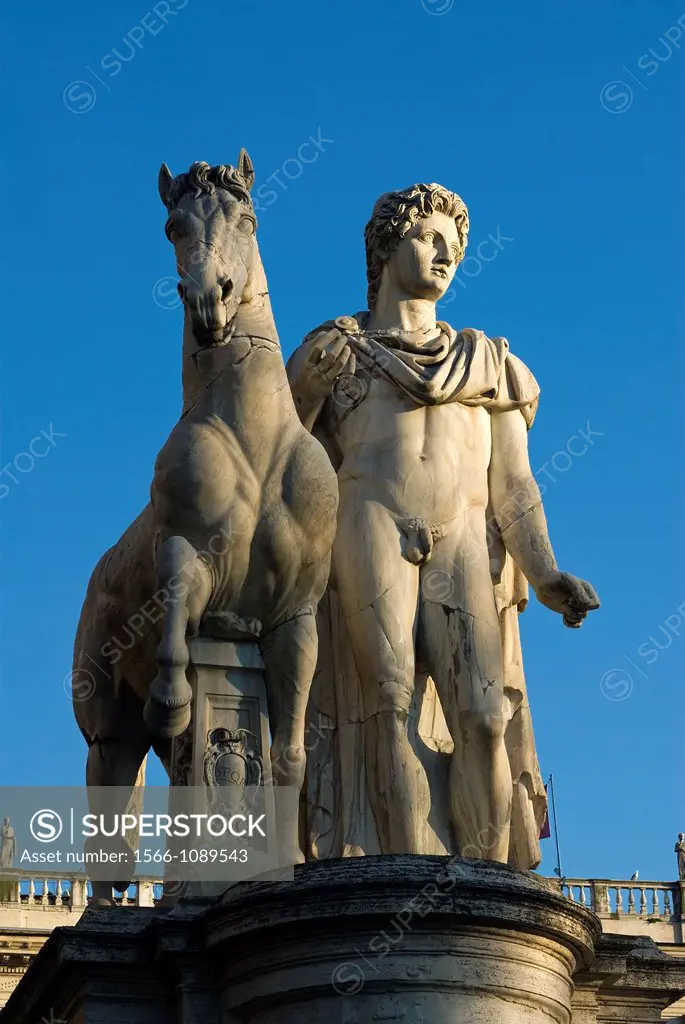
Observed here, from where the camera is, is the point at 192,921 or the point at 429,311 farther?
the point at 429,311

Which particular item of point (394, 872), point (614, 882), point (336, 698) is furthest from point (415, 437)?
point (614, 882)

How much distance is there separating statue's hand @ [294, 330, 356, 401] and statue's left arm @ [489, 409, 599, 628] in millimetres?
996

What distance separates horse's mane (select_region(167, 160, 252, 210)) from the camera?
1157cm

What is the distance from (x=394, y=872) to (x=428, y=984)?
1.75 ft

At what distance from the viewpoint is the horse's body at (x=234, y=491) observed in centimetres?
1108

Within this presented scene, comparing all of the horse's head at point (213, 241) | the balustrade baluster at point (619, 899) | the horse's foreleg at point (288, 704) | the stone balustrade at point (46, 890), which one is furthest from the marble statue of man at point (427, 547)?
the balustrade baluster at point (619, 899)

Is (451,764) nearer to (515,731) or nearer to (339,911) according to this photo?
(515,731)

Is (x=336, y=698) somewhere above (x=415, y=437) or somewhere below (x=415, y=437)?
below

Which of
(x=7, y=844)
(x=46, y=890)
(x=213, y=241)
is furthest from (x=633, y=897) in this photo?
(x=213, y=241)

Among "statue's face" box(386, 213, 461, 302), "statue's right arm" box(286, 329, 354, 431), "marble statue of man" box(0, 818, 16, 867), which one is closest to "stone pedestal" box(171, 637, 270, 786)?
"statue's right arm" box(286, 329, 354, 431)

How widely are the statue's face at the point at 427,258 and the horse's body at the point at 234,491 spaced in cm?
185

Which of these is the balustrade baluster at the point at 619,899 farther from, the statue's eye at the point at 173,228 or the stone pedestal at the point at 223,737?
the statue's eye at the point at 173,228

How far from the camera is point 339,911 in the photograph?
10.1m

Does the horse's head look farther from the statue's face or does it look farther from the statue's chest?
the statue's face
